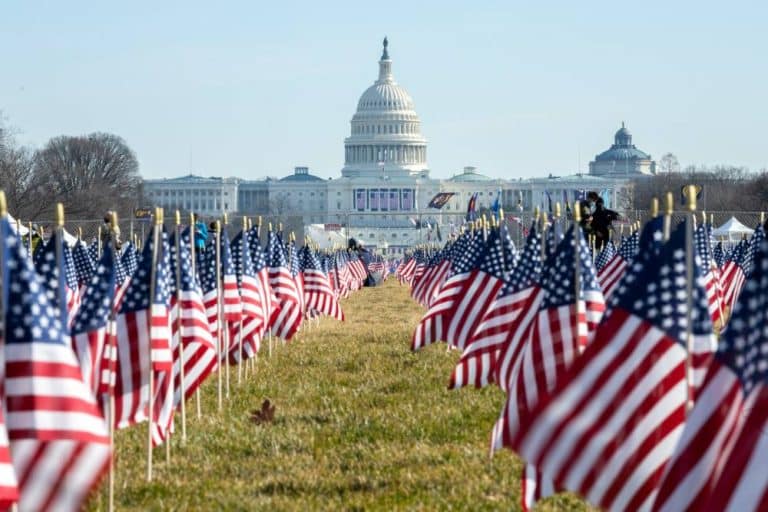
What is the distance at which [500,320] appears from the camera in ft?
43.7

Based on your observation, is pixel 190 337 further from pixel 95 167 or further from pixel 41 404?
pixel 95 167

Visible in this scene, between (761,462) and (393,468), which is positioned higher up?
(761,462)

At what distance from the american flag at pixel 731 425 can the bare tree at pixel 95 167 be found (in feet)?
265

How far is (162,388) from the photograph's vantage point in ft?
39.4

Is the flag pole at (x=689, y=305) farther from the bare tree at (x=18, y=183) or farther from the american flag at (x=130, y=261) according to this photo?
the bare tree at (x=18, y=183)

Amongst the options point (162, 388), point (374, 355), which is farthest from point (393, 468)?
point (374, 355)

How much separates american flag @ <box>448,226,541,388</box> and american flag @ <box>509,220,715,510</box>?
15.0 ft

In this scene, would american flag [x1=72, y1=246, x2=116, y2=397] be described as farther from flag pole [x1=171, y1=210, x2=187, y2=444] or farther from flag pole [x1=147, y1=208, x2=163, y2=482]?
flag pole [x1=171, y1=210, x2=187, y2=444]

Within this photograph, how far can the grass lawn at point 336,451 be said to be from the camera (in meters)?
10.9

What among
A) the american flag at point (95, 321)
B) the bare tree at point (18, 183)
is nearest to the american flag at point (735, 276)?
the american flag at point (95, 321)

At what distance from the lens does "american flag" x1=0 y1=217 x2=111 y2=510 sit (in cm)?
746

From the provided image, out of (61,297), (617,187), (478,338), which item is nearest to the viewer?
(61,297)

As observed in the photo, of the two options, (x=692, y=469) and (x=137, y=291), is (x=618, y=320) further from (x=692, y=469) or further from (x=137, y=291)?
(x=137, y=291)

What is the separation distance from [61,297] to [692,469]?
3.48 m
